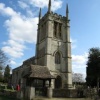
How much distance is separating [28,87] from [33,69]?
370 cm

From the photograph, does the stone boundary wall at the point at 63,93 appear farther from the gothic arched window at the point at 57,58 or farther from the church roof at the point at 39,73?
the gothic arched window at the point at 57,58

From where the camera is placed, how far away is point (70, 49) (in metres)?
49.5

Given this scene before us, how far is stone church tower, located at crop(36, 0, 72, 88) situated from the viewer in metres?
46.0

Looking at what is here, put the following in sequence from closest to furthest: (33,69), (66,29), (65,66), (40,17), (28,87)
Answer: (28,87)
(33,69)
(65,66)
(66,29)
(40,17)

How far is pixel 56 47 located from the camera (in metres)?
48.1

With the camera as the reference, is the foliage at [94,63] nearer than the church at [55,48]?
Yes

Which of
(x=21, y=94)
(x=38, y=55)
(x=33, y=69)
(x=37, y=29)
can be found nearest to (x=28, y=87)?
(x=21, y=94)

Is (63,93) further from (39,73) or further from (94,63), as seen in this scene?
(94,63)

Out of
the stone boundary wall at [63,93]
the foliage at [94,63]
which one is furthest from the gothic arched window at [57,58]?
the stone boundary wall at [63,93]

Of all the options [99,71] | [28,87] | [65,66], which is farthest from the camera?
[65,66]

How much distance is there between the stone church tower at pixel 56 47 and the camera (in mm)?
46050

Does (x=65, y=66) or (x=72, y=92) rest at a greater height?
(x=65, y=66)

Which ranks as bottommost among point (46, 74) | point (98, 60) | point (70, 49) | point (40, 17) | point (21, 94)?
point (21, 94)

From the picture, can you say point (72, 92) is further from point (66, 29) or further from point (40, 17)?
point (40, 17)
